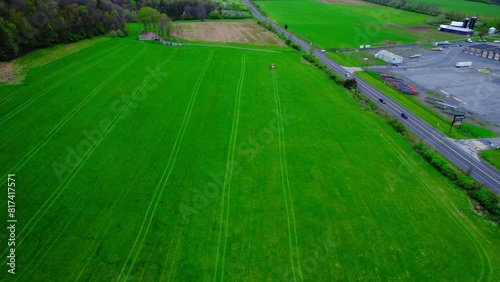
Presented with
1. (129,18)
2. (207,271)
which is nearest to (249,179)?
(207,271)

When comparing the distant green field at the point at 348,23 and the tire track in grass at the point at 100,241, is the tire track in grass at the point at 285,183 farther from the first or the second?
→ the distant green field at the point at 348,23

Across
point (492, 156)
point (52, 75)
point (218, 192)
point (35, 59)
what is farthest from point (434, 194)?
point (35, 59)

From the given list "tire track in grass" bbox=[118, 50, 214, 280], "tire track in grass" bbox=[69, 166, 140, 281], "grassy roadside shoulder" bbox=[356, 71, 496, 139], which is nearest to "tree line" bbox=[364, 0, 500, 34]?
"grassy roadside shoulder" bbox=[356, 71, 496, 139]

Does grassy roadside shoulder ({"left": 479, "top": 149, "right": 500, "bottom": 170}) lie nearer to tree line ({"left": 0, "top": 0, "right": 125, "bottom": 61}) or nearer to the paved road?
the paved road

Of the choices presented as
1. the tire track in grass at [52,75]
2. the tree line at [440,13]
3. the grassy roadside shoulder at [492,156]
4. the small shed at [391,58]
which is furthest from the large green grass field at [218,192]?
the tree line at [440,13]

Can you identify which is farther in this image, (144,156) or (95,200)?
(144,156)

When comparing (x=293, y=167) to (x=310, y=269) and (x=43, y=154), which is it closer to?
(x=310, y=269)

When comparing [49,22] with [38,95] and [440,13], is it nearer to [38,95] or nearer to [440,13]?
[38,95]

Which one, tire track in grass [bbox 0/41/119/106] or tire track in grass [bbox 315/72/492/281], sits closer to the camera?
tire track in grass [bbox 315/72/492/281]
